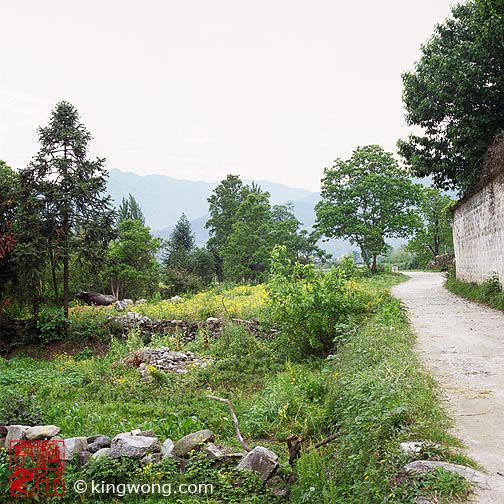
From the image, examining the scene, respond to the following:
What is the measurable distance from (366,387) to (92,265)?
12.4 m

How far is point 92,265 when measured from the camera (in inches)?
550

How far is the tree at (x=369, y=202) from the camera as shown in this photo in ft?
84.0

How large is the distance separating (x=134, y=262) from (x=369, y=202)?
16166mm

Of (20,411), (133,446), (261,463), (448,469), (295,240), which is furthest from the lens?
(295,240)

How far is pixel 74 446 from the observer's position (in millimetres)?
4504

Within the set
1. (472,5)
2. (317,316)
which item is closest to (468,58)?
(472,5)

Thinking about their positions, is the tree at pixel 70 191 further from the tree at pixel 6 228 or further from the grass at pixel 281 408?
the grass at pixel 281 408

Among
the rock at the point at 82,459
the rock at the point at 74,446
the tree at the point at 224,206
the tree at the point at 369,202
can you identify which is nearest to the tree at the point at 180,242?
the tree at the point at 224,206

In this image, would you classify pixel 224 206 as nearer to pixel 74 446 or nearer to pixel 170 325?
pixel 170 325

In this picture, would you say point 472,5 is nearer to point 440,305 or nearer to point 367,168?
point 440,305

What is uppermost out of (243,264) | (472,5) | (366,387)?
(472,5)

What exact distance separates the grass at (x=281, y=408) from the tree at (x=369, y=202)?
17940 millimetres

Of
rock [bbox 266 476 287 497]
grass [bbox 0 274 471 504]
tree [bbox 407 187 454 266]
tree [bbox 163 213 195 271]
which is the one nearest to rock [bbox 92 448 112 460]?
grass [bbox 0 274 471 504]

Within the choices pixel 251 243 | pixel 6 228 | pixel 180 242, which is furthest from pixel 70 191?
pixel 180 242
